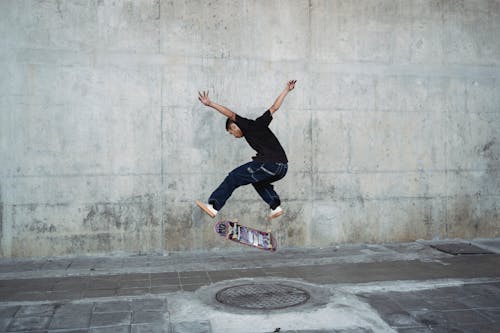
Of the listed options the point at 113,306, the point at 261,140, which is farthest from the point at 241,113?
the point at 113,306

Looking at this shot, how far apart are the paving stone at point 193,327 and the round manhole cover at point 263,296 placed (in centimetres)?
68

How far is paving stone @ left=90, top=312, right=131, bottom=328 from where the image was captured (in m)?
4.59

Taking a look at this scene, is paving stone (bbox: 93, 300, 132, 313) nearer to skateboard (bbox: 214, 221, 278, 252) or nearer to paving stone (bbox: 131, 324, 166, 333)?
paving stone (bbox: 131, 324, 166, 333)

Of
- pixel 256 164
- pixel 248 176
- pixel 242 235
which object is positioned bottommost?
pixel 242 235

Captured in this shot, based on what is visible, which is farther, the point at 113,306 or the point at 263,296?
the point at 263,296

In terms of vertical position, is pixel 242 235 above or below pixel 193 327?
above

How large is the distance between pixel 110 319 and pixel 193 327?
94 cm

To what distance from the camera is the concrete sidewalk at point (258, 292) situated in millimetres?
4586

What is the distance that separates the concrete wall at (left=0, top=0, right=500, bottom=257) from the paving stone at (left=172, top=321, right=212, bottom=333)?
3950 mm

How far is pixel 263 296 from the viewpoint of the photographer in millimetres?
5570

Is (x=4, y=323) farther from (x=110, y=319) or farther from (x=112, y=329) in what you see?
(x=112, y=329)

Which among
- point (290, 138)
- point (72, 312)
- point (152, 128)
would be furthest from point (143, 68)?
point (72, 312)

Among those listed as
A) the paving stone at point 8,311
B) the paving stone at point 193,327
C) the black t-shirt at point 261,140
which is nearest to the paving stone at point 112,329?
the paving stone at point 193,327

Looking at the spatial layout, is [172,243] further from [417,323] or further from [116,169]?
[417,323]
